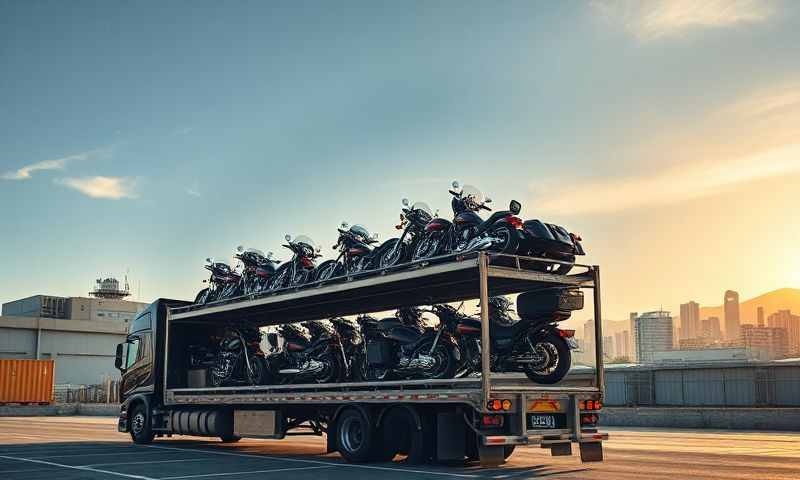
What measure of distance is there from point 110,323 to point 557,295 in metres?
63.9

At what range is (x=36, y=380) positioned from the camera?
176 feet

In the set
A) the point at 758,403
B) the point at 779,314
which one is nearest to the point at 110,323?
the point at 758,403

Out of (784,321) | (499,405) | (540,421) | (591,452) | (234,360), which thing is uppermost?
(784,321)

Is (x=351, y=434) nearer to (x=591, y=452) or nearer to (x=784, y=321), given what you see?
(x=591, y=452)

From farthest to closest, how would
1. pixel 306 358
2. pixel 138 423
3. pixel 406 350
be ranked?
pixel 138 423 → pixel 306 358 → pixel 406 350

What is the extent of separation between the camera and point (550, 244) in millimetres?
13141

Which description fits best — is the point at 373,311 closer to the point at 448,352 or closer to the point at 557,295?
the point at 448,352

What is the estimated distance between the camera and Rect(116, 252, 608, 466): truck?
12.3 meters

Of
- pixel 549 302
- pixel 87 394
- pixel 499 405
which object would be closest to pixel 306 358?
pixel 549 302

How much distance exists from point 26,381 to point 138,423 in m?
37.5

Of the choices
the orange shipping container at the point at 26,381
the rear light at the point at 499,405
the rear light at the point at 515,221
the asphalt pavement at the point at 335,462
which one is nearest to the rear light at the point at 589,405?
the asphalt pavement at the point at 335,462

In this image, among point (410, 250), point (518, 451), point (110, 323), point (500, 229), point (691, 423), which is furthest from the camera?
point (110, 323)

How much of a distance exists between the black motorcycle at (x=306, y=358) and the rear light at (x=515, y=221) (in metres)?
5.47

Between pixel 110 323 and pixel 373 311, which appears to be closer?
pixel 373 311
